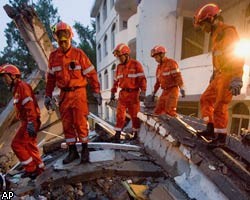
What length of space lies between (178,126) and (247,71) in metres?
2.63

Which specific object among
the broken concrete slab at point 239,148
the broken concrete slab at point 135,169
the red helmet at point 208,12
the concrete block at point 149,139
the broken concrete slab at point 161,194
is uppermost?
the red helmet at point 208,12

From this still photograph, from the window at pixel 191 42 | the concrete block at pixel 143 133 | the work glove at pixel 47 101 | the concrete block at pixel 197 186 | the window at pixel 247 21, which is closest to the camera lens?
the concrete block at pixel 197 186

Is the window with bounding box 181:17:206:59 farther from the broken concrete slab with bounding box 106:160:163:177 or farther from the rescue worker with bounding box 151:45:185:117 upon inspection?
the broken concrete slab with bounding box 106:160:163:177

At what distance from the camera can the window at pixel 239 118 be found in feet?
25.0

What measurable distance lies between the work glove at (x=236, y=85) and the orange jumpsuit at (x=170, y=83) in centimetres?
206

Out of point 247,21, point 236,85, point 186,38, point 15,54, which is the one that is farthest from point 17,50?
point 236,85

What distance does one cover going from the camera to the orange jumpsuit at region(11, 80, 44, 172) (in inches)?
129

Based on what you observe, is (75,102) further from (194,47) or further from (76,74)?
(194,47)

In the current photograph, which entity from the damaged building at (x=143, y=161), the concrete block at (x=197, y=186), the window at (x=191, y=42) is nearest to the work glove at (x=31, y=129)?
the damaged building at (x=143, y=161)

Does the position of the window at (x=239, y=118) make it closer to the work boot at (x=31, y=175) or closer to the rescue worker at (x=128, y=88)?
the rescue worker at (x=128, y=88)

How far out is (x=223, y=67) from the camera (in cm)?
270

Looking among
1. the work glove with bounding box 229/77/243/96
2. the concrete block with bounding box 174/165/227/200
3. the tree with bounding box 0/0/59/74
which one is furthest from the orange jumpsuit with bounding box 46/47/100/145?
the tree with bounding box 0/0/59/74

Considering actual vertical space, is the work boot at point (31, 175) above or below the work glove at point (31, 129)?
below

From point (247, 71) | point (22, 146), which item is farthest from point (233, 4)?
point (22, 146)
